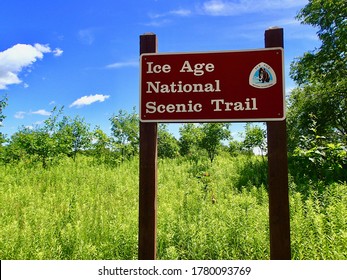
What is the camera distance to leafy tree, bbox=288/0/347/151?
1254 cm

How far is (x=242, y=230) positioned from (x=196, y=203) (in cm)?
186

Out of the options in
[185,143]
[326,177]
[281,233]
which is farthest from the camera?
[185,143]

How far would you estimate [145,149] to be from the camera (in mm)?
2945

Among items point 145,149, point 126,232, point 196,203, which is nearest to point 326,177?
point 196,203

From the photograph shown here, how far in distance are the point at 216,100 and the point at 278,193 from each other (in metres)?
1.01

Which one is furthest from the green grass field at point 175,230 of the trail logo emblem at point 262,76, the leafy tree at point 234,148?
the leafy tree at point 234,148

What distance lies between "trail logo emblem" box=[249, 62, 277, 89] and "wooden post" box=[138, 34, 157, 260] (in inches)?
39.0

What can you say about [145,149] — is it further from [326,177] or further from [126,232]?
[326,177]

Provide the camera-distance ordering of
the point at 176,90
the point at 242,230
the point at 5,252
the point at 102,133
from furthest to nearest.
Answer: the point at 102,133 < the point at 242,230 < the point at 5,252 < the point at 176,90

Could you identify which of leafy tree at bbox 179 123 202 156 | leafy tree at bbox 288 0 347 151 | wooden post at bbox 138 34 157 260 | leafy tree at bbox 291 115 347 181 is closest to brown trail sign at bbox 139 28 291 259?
wooden post at bbox 138 34 157 260

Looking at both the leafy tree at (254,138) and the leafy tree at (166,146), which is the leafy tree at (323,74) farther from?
the leafy tree at (166,146)

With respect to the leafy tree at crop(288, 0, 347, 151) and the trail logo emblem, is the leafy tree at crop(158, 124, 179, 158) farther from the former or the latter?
the trail logo emblem

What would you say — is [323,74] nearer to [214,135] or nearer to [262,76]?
[214,135]

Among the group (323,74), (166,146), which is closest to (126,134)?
(166,146)
